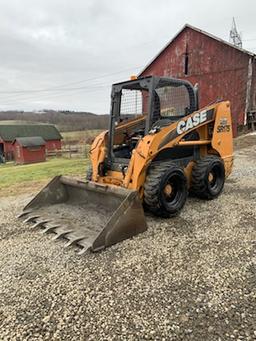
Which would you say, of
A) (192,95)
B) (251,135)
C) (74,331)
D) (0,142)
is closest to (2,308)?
(74,331)

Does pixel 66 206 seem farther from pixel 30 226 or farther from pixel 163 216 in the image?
pixel 163 216

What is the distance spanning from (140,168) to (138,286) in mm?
1884

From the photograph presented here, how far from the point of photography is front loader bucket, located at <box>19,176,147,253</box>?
369cm

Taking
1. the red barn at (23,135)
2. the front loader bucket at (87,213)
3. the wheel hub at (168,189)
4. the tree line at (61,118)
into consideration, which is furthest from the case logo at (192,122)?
the tree line at (61,118)

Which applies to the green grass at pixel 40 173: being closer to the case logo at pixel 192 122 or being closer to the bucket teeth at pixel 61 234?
the case logo at pixel 192 122

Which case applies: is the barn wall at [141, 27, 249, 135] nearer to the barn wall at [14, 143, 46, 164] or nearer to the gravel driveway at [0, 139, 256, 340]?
the gravel driveway at [0, 139, 256, 340]

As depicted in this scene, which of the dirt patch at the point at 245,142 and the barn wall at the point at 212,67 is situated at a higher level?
the barn wall at the point at 212,67

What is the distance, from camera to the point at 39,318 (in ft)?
8.13

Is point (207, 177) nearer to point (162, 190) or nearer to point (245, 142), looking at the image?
point (162, 190)

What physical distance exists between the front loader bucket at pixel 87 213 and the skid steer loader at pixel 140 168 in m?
0.01

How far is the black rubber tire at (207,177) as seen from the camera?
5332mm

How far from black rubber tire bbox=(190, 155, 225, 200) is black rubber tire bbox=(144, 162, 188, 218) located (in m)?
0.62

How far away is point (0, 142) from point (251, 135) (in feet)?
108

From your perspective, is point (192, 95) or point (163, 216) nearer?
point (163, 216)
